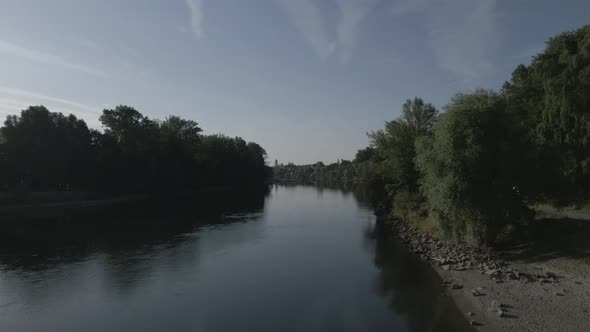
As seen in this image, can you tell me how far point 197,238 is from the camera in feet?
126

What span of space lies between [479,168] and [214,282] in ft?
62.1

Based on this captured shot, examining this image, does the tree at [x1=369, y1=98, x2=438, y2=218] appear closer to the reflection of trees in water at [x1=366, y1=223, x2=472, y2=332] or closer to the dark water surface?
the dark water surface

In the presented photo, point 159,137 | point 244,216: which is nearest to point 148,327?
point 244,216

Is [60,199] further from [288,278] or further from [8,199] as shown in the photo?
[288,278]

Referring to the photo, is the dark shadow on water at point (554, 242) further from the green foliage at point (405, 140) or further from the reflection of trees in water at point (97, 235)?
the reflection of trees in water at point (97, 235)

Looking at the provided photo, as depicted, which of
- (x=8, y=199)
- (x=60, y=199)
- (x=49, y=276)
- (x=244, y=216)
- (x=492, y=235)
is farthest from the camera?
(x=60, y=199)

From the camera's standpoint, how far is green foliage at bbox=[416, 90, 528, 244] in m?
25.0

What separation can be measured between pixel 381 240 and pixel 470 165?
15.7 meters

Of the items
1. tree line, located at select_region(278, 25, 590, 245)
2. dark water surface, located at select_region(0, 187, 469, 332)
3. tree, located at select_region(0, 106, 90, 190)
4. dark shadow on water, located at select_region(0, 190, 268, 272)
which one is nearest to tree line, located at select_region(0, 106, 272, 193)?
tree, located at select_region(0, 106, 90, 190)

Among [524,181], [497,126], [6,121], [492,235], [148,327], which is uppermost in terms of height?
[6,121]

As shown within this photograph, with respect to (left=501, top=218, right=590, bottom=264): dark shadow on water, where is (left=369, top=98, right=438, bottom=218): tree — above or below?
above

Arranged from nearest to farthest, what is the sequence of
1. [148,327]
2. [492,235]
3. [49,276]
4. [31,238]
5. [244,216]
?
[148,327] < [49,276] < [492,235] < [31,238] < [244,216]

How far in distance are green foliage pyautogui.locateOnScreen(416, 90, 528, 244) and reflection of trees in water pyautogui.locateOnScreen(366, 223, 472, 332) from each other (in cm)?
484

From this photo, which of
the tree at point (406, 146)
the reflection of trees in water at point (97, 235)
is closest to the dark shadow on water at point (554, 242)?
the tree at point (406, 146)
